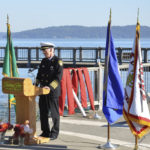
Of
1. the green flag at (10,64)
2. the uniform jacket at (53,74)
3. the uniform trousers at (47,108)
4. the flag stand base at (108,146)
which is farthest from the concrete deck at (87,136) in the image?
the green flag at (10,64)

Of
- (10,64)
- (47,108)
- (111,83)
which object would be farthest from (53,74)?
(10,64)

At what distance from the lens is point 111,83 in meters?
8.29

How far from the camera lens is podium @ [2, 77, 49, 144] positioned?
8000 mm

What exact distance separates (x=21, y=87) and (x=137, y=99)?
74.2 inches

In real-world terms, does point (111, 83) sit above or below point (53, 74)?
below

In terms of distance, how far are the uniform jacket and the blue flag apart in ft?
2.81

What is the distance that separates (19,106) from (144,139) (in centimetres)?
247

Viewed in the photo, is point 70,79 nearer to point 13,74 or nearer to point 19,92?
point 13,74

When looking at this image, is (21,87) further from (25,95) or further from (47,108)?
(47,108)

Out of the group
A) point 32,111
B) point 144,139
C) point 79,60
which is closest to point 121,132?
point 144,139

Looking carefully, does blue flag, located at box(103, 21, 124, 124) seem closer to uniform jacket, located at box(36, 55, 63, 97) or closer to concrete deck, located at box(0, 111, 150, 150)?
concrete deck, located at box(0, 111, 150, 150)

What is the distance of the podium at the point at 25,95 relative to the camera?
800 cm

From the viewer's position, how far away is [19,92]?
8.02 meters

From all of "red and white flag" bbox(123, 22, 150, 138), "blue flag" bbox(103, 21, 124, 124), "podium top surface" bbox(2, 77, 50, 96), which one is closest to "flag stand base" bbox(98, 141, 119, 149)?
"blue flag" bbox(103, 21, 124, 124)
